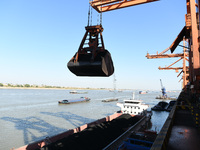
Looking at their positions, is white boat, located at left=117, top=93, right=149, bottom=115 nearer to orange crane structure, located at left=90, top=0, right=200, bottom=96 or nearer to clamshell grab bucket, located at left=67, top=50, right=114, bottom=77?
orange crane structure, located at left=90, top=0, right=200, bottom=96

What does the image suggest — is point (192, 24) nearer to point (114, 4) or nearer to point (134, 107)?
point (114, 4)

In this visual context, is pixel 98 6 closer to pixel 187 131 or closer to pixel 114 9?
pixel 114 9

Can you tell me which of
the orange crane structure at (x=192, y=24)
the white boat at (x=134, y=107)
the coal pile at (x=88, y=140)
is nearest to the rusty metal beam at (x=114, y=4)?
the orange crane structure at (x=192, y=24)

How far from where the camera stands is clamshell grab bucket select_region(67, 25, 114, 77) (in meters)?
5.77

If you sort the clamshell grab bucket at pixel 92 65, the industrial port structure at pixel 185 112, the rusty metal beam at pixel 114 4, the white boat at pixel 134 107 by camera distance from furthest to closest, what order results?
the white boat at pixel 134 107 → the rusty metal beam at pixel 114 4 → the clamshell grab bucket at pixel 92 65 → the industrial port structure at pixel 185 112

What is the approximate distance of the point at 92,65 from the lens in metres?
5.75

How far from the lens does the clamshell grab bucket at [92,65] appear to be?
5.71 metres

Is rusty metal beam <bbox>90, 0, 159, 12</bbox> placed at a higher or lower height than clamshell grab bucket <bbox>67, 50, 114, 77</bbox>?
higher

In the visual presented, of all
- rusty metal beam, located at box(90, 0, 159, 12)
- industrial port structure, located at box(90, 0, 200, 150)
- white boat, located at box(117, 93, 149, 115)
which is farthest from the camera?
white boat, located at box(117, 93, 149, 115)

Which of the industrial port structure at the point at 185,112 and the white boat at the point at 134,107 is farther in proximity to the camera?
the white boat at the point at 134,107

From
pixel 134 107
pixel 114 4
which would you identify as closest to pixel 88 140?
pixel 114 4

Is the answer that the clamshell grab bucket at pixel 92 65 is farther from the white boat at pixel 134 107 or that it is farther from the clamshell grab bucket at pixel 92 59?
the white boat at pixel 134 107

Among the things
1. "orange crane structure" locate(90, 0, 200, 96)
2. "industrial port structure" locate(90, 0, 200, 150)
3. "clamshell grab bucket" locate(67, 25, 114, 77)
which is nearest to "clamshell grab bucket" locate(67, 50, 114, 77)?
"clamshell grab bucket" locate(67, 25, 114, 77)

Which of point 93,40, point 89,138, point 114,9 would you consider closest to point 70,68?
point 93,40
